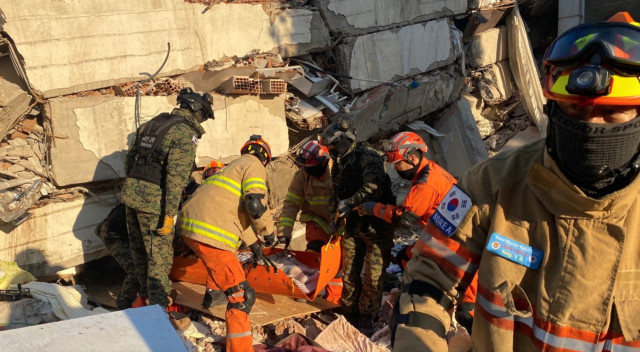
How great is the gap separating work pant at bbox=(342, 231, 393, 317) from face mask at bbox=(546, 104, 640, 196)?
3840mm

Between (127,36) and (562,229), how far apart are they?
5.53 m

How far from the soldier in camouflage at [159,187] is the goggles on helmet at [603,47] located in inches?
155

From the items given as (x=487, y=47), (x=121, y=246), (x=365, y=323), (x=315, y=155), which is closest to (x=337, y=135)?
(x=315, y=155)

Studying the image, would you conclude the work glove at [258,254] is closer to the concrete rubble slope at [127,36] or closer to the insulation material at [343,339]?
the insulation material at [343,339]

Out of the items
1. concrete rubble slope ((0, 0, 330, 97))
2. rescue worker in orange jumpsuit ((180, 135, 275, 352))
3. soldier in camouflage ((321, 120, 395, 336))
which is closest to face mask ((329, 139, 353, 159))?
soldier in camouflage ((321, 120, 395, 336))

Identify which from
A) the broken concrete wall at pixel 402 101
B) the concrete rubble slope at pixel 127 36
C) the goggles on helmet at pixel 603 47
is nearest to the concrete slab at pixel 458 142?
the broken concrete wall at pixel 402 101

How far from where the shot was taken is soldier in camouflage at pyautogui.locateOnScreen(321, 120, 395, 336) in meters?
5.38

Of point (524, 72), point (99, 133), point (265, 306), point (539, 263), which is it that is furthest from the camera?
point (524, 72)

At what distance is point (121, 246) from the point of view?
5531 millimetres

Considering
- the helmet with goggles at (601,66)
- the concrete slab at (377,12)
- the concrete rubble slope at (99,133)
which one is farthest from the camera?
the concrete slab at (377,12)

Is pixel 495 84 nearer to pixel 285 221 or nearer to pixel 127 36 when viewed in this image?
pixel 285 221

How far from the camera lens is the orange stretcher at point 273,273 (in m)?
5.30

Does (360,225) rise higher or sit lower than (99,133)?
lower

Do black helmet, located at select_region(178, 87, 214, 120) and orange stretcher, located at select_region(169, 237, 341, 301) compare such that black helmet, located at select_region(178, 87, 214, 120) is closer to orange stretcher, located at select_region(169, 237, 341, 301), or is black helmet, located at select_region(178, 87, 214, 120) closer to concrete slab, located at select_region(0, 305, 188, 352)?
orange stretcher, located at select_region(169, 237, 341, 301)
